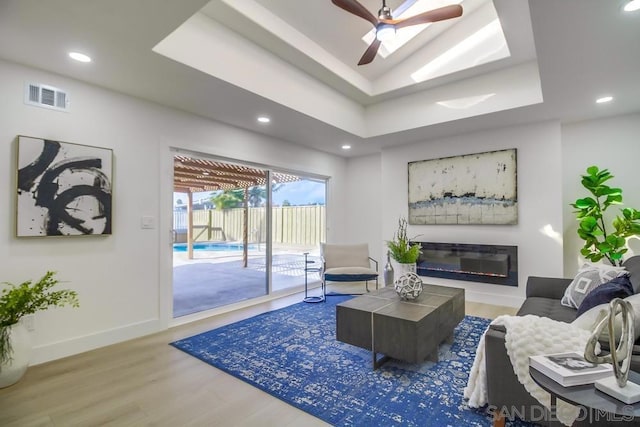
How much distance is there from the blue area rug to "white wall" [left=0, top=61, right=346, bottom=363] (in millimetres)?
733

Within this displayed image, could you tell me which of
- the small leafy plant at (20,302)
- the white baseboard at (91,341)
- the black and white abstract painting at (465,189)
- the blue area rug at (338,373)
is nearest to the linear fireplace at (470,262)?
the black and white abstract painting at (465,189)

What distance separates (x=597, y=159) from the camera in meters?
4.23

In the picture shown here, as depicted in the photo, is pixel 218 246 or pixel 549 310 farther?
pixel 218 246

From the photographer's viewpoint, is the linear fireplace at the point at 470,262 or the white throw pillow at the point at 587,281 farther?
the linear fireplace at the point at 470,262

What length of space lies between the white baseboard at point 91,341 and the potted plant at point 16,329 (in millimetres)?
342

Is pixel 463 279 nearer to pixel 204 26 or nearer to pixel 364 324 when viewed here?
pixel 364 324

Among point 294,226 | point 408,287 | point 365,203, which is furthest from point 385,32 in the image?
point 365,203

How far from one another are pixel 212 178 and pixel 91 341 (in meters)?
2.43

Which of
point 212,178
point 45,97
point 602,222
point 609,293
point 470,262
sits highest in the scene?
point 45,97

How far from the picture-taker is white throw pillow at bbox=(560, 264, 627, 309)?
246 cm

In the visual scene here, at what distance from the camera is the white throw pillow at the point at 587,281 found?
246cm

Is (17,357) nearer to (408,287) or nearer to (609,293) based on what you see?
(408,287)

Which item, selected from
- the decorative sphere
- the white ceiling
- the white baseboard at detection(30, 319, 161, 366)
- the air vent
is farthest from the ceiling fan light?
the white baseboard at detection(30, 319, 161, 366)

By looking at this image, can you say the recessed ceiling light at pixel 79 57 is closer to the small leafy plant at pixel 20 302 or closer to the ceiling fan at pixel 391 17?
the small leafy plant at pixel 20 302
